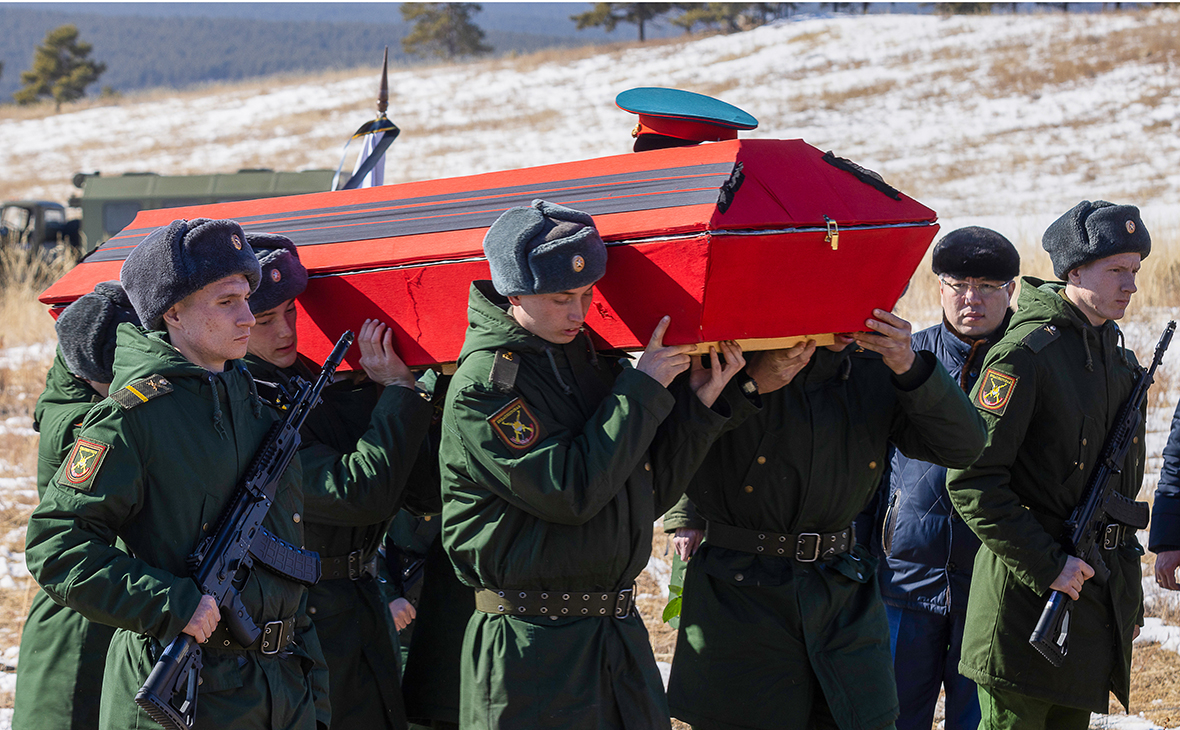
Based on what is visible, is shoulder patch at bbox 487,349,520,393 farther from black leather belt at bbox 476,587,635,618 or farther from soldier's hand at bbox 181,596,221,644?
soldier's hand at bbox 181,596,221,644

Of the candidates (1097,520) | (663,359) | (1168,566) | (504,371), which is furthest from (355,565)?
(1168,566)

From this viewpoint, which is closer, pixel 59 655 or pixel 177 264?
pixel 177 264

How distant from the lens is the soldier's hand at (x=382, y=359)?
3.15 metres

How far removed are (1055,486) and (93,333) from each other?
9.33ft

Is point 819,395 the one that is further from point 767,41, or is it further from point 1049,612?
point 767,41

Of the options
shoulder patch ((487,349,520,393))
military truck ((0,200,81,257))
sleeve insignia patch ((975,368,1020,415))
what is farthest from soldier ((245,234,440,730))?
military truck ((0,200,81,257))

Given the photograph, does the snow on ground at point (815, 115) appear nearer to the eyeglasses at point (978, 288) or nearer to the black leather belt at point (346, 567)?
the eyeglasses at point (978, 288)

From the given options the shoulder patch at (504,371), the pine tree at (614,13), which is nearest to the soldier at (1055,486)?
the shoulder patch at (504,371)

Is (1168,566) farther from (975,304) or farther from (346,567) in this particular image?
(346,567)

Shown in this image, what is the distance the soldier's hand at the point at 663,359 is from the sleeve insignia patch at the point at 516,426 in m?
0.29

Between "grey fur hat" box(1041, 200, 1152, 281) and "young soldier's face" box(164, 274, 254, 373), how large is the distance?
2404 millimetres

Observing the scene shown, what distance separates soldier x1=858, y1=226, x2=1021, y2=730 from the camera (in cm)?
379

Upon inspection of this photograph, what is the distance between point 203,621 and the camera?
2203 mm

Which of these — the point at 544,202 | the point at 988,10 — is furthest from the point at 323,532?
the point at 988,10
